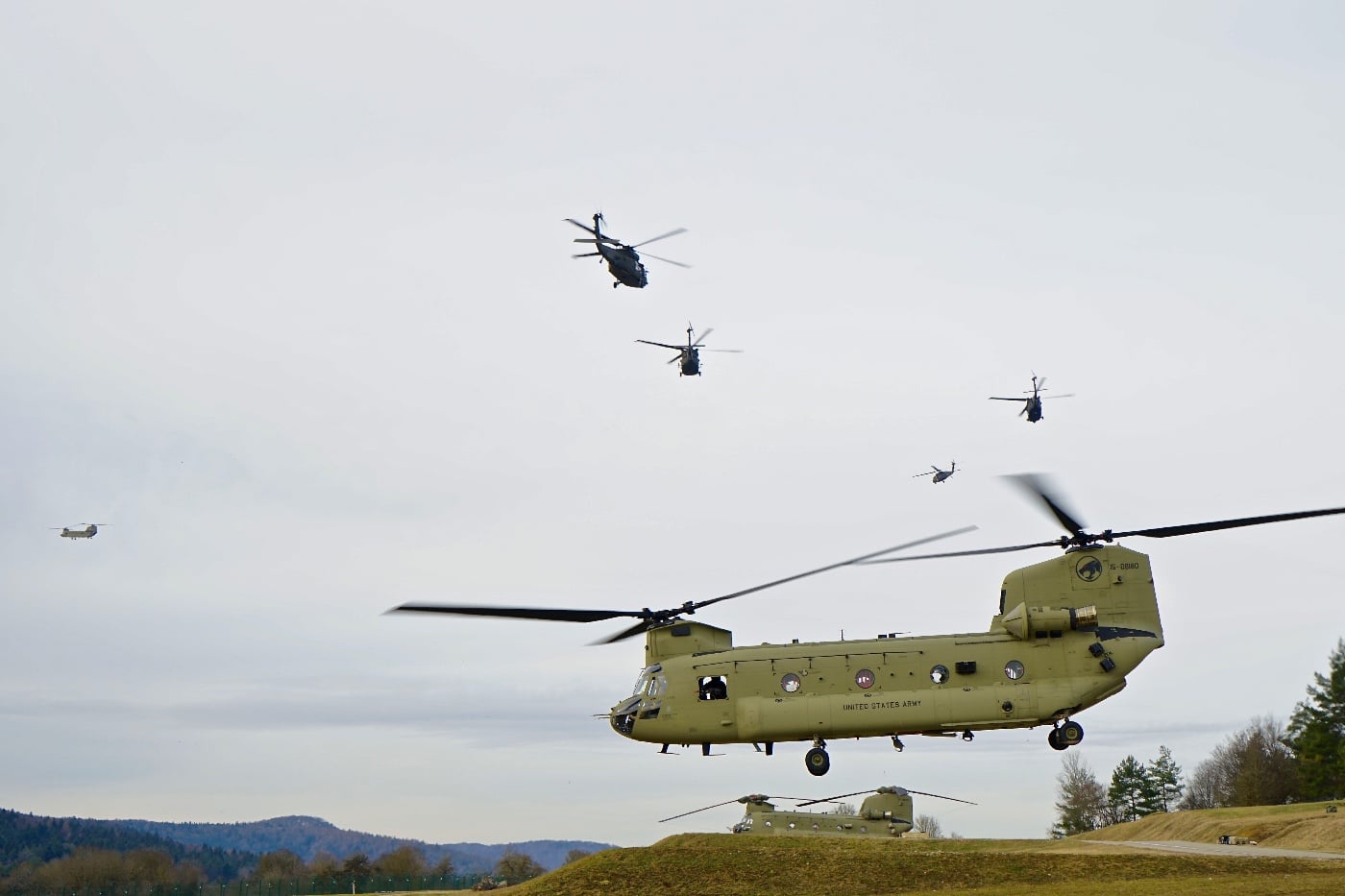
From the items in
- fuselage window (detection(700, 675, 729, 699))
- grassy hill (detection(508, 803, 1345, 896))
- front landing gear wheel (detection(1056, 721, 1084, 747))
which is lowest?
grassy hill (detection(508, 803, 1345, 896))

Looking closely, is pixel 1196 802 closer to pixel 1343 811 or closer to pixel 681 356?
pixel 1343 811

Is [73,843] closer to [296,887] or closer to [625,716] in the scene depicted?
[296,887]

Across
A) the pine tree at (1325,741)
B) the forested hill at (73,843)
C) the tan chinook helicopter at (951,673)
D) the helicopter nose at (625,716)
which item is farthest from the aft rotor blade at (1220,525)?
the forested hill at (73,843)

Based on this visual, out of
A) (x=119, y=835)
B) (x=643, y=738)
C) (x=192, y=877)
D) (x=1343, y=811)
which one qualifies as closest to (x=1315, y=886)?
(x=643, y=738)

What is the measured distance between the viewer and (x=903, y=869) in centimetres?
3797

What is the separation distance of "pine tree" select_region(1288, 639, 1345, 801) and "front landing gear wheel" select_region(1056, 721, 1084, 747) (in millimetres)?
47704

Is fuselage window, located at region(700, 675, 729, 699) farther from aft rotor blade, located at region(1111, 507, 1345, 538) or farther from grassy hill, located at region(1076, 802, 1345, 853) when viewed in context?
grassy hill, located at region(1076, 802, 1345, 853)

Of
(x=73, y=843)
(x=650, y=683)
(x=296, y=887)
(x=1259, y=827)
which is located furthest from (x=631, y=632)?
(x=73, y=843)

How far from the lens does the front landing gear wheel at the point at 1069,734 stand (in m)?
33.1

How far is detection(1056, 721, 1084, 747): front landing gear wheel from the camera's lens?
109ft

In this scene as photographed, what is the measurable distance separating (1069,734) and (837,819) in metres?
14.0

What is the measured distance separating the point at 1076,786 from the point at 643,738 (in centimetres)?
7740

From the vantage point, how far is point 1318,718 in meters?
78.1

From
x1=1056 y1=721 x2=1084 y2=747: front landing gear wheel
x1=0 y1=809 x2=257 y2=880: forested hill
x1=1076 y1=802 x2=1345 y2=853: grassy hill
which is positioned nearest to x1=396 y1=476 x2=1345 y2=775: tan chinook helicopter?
x1=1056 y1=721 x2=1084 y2=747: front landing gear wheel
